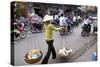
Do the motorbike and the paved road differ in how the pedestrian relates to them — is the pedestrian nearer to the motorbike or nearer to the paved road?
the paved road

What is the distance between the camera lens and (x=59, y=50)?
2.15 m

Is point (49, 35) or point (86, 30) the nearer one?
point (49, 35)

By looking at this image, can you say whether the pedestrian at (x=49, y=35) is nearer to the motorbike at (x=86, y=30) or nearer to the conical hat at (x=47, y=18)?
the conical hat at (x=47, y=18)

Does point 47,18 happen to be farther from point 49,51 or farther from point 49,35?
point 49,51

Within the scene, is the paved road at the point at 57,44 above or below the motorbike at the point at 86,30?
below

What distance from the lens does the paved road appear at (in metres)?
1.98

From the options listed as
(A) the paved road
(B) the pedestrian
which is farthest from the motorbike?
(B) the pedestrian

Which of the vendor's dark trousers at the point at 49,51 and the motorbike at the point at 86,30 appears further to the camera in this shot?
the motorbike at the point at 86,30

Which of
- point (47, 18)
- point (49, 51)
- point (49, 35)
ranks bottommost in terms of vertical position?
point (49, 51)

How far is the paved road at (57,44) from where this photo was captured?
198 cm

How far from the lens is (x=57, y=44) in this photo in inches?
84.5

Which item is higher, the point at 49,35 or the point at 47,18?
the point at 47,18

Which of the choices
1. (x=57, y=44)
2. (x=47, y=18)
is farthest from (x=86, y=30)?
(x=47, y=18)

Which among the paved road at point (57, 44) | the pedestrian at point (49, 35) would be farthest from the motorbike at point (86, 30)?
the pedestrian at point (49, 35)
